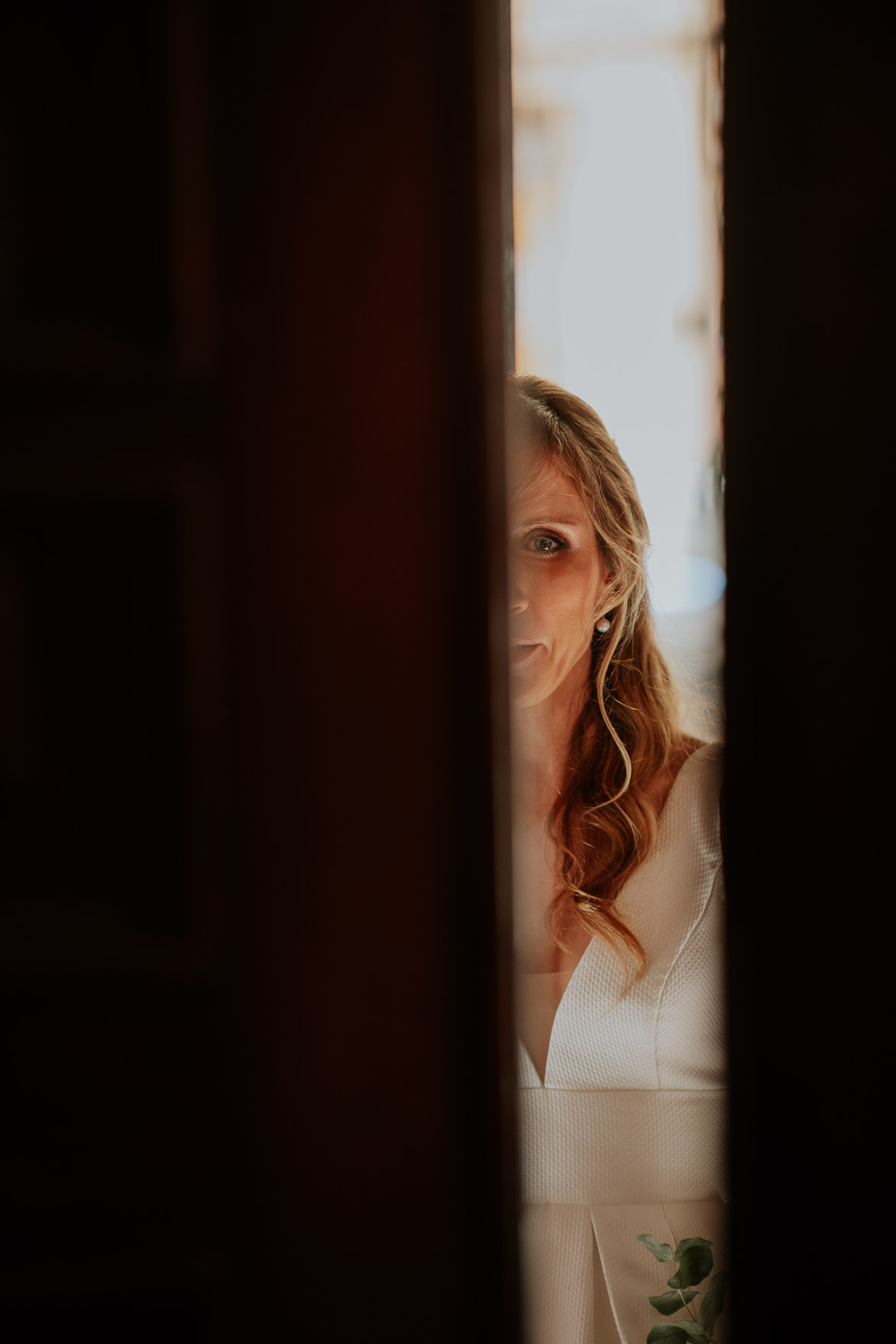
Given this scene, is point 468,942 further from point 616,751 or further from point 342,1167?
point 616,751

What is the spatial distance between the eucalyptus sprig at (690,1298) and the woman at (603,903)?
0.03 meters

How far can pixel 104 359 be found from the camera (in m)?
0.43

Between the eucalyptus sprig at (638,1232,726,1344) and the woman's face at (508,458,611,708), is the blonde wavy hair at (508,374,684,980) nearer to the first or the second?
the woman's face at (508,458,611,708)

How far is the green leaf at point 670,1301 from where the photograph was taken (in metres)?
0.65

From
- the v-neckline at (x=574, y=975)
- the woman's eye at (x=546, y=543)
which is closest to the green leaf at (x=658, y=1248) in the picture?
the v-neckline at (x=574, y=975)

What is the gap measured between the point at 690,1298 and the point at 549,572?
2.42 ft

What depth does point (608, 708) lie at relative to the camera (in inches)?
37.3

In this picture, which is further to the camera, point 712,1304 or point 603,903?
point 603,903

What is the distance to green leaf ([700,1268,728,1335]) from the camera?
0.63 meters

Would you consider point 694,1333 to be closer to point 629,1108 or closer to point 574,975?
point 629,1108

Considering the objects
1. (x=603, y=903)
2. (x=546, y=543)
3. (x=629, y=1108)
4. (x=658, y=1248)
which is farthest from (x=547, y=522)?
(x=658, y=1248)

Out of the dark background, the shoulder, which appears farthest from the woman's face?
the dark background

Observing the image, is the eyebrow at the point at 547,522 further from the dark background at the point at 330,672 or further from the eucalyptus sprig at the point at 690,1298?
the eucalyptus sprig at the point at 690,1298

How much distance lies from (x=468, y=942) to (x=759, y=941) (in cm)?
19
